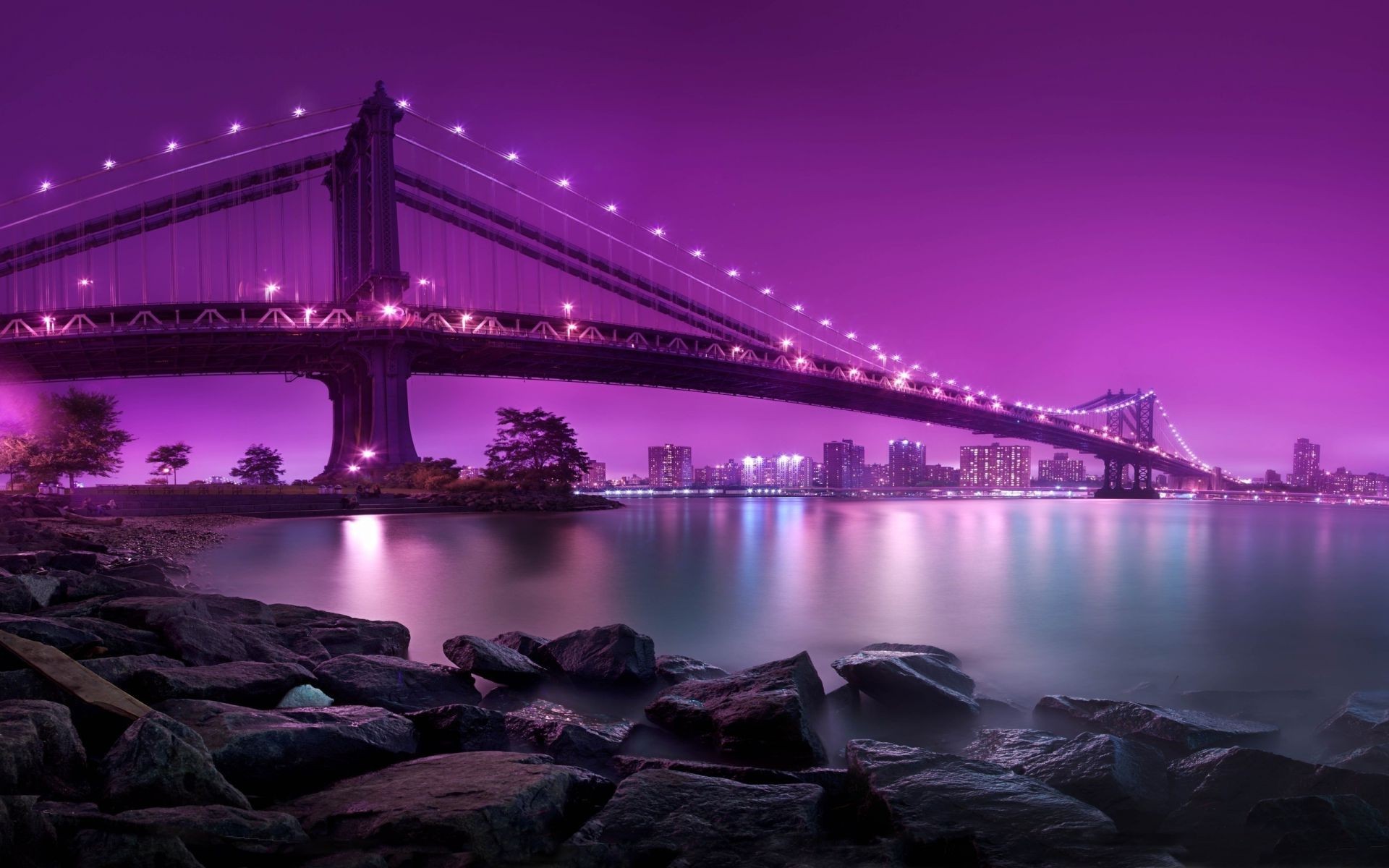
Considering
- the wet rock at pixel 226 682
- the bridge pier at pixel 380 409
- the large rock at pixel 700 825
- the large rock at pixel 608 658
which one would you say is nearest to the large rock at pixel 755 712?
the large rock at pixel 608 658

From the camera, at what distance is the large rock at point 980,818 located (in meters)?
2.95

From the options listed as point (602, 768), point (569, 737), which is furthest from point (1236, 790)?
point (569, 737)

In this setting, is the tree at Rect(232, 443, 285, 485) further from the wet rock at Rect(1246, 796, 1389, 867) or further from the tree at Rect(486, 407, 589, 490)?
the wet rock at Rect(1246, 796, 1389, 867)

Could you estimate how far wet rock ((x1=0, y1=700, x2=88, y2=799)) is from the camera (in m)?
2.45

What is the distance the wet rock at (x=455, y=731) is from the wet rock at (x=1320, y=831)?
367 cm

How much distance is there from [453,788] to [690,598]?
903cm

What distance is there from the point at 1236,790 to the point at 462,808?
366cm

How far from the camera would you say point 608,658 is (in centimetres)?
570

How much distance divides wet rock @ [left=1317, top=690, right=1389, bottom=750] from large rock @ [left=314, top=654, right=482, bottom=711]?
18.8 ft

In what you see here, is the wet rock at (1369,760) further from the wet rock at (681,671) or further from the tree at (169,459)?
the tree at (169,459)

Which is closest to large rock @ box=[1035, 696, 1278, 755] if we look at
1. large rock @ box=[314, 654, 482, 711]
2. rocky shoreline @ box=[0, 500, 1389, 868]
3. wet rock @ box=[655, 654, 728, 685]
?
rocky shoreline @ box=[0, 500, 1389, 868]

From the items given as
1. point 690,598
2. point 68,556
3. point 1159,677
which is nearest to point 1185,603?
point 1159,677

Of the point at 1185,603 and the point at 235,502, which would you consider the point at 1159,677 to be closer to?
the point at 1185,603

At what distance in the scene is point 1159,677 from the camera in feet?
23.3
